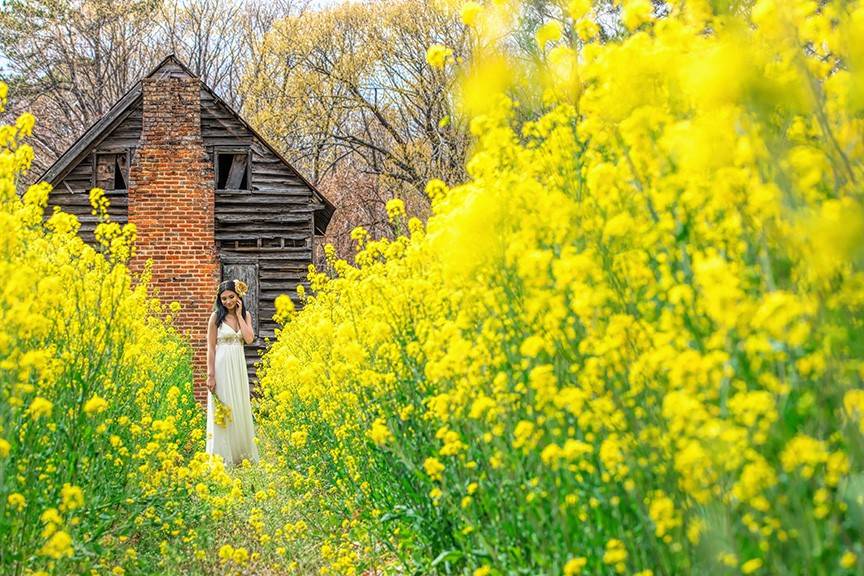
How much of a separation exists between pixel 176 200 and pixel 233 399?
27.1ft

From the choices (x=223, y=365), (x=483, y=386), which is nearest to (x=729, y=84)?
(x=483, y=386)

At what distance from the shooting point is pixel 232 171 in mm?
18281

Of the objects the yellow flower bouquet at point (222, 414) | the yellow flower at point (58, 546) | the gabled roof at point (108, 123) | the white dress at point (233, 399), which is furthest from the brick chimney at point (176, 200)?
the yellow flower at point (58, 546)

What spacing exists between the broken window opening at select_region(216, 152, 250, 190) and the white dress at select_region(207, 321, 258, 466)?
27.7ft

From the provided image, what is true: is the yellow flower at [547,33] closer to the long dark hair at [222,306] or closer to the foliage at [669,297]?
the foliage at [669,297]

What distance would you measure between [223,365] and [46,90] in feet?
72.9

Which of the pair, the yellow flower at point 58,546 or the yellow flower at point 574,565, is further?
the yellow flower at point 58,546

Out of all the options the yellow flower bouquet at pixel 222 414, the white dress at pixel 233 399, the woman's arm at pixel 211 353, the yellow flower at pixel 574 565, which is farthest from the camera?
the white dress at pixel 233 399

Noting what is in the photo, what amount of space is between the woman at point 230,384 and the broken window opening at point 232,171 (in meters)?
8.39

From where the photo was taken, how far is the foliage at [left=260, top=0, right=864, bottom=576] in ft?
6.28

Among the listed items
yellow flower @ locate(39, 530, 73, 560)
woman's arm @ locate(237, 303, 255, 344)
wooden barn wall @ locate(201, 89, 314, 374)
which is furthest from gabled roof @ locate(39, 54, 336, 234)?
yellow flower @ locate(39, 530, 73, 560)

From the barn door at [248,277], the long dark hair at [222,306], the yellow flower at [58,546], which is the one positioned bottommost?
the yellow flower at [58,546]

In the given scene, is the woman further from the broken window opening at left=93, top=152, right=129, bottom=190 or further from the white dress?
the broken window opening at left=93, top=152, right=129, bottom=190

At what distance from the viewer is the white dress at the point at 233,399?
32.7 feet
